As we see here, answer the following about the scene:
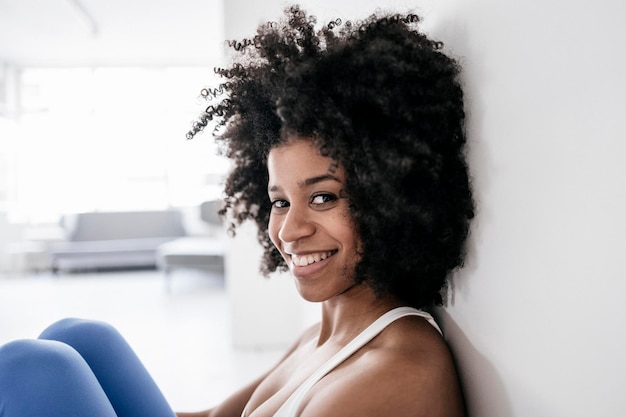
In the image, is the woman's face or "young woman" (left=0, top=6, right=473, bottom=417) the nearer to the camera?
"young woman" (left=0, top=6, right=473, bottom=417)

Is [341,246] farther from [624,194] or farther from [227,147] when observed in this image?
[624,194]

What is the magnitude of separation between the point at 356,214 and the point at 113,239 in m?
8.23

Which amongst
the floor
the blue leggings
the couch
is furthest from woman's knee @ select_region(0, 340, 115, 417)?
the couch

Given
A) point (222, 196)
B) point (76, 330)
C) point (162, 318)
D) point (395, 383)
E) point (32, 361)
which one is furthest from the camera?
point (162, 318)

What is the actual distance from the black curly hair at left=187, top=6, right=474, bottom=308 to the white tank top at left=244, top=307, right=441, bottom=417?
76mm

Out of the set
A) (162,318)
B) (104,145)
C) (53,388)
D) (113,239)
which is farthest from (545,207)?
(104,145)

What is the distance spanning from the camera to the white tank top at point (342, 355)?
0.98m

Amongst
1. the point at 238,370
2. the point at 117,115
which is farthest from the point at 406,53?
the point at 117,115

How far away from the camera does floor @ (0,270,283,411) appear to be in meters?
3.19

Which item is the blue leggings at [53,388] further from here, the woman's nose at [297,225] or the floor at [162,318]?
the floor at [162,318]

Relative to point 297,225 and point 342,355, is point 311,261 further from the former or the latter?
point 342,355

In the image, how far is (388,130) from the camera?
0.99 metres

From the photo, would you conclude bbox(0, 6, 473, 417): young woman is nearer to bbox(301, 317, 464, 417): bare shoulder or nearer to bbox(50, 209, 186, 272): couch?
bbox(301, 317, 464, 417): bare shoulder

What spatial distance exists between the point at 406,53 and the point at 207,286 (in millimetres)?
6017
